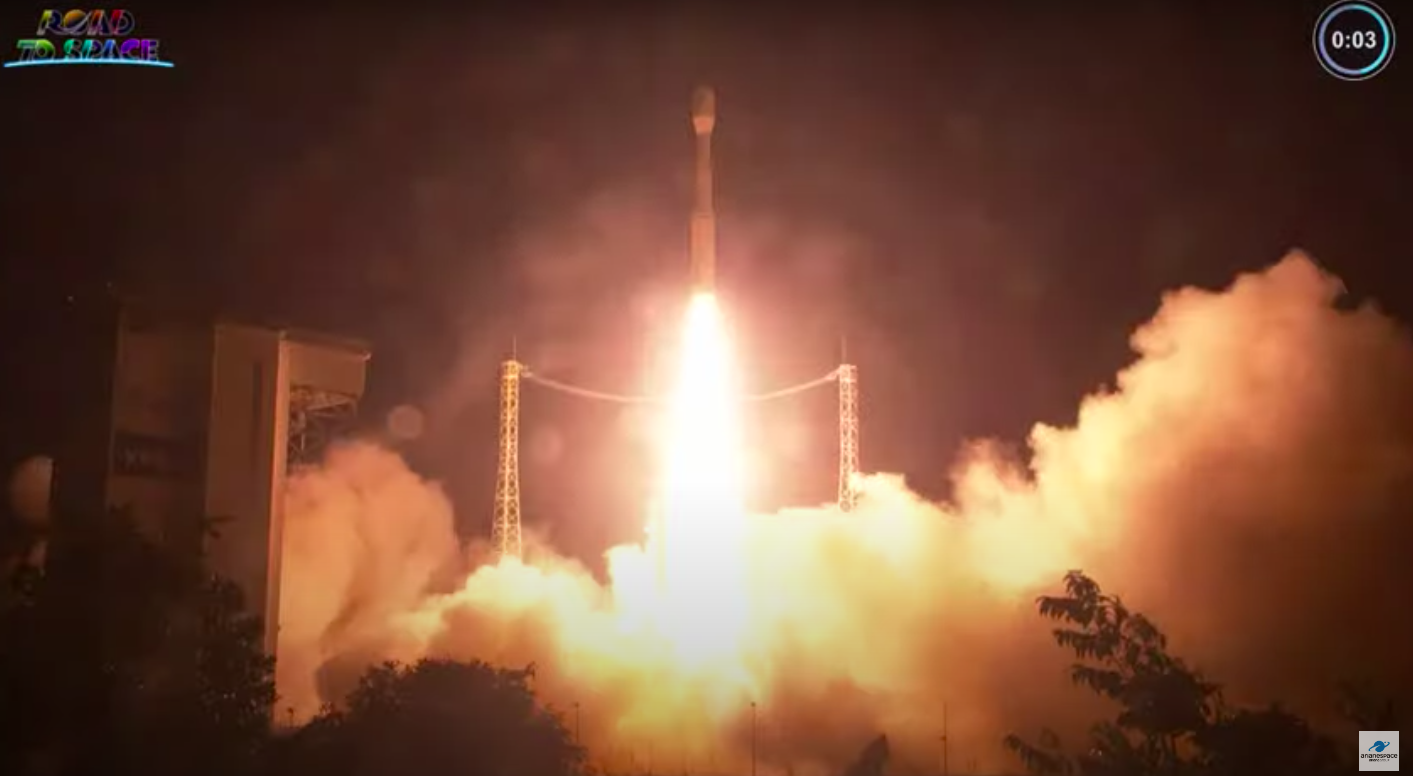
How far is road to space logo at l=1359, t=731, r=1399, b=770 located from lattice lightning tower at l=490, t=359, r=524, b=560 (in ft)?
79.3

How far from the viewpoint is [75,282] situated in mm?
31438

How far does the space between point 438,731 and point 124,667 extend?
4.39m

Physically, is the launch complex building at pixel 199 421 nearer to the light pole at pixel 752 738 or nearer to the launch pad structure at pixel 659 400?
the launch pad structure at pixel 659 400

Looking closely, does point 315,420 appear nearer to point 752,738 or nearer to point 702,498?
point 702,498

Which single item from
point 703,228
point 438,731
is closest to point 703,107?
point 703,228

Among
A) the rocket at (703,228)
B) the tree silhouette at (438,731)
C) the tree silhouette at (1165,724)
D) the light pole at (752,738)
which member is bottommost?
the light pole at (752,738)

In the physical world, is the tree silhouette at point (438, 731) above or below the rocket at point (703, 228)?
below

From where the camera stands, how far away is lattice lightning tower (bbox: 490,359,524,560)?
127 feet

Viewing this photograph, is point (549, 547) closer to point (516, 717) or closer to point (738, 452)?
point (738, 452)

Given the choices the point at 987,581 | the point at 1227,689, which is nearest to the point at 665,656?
the point at 987,581

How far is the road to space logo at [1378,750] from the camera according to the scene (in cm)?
1769

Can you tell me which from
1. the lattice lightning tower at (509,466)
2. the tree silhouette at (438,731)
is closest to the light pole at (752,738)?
the tree silhouette at (438,731)

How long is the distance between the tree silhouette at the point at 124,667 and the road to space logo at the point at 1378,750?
549 inches

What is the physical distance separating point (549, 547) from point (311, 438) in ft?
22.5
